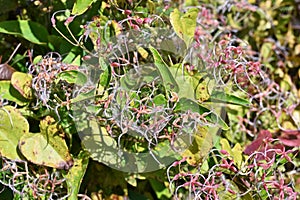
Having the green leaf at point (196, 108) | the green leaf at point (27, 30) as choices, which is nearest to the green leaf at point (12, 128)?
the green leaf at point (27, 30)

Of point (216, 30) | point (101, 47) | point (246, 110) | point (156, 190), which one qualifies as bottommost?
point (156, 190)

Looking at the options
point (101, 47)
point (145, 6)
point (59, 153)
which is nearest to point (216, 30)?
point (145, 6)

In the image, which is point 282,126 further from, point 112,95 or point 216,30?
point 112,95

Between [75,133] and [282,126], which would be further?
[282,126]

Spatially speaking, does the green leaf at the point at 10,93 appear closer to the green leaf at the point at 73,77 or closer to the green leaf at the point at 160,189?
the green leaf at the point at 73,77

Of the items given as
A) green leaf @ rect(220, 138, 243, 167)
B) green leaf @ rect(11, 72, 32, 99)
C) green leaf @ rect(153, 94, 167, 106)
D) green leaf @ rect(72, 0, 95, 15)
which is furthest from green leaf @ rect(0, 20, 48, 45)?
Result: green leaf @ rect(220, 138, 243, 167)

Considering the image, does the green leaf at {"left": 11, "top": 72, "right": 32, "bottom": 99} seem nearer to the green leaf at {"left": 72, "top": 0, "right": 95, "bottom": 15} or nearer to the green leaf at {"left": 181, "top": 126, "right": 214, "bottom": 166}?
the green leaf at {"left": 72, "top": 0, "right": 95, "bottom": 15}
